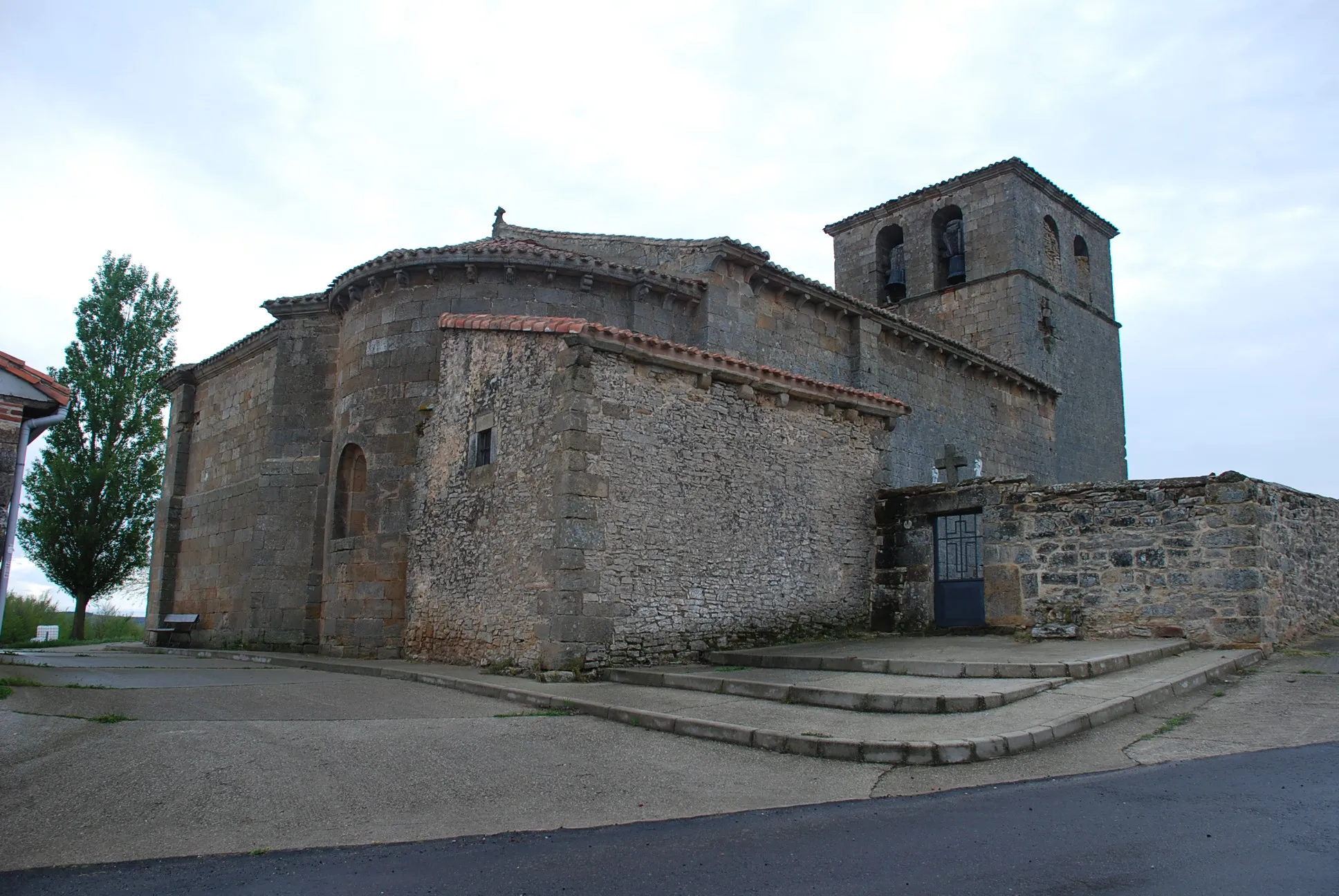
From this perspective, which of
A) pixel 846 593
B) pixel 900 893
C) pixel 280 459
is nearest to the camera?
pixel 900 893

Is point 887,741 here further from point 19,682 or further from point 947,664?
point 19,682

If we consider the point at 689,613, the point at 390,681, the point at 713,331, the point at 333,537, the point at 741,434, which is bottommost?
the point at 390,681

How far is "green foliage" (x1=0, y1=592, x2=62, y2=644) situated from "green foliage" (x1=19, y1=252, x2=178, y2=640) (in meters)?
1.55

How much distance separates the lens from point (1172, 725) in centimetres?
662

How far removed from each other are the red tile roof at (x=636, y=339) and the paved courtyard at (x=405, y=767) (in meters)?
4.17

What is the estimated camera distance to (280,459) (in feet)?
53.3

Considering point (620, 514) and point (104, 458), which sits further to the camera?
point (104, 458)

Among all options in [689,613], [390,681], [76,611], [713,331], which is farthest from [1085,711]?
[76,611]

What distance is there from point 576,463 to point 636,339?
63.8 inches

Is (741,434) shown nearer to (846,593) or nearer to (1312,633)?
(846,593)

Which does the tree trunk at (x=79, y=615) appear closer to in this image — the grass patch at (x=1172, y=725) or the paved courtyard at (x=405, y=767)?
the paved courtyard at (x=405, y=767)

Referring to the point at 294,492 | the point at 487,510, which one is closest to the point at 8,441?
the point at 487,510

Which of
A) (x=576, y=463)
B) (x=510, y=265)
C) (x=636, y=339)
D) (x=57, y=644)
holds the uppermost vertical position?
(x=510, y=265)

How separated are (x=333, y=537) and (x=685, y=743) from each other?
32.7 ft
